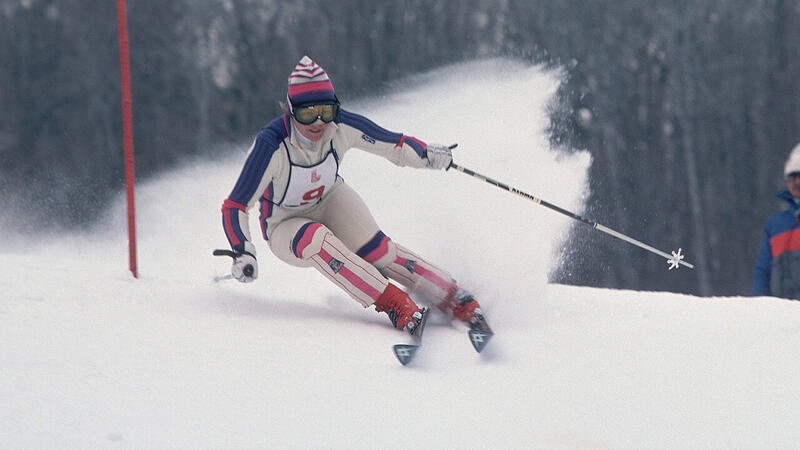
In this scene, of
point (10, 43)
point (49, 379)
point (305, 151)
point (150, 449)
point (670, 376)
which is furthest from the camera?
point (10, 43)

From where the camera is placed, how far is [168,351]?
2.09 m

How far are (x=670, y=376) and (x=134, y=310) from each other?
1.76 metres

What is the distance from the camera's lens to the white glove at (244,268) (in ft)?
8.87

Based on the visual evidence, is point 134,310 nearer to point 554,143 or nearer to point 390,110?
point 390,110

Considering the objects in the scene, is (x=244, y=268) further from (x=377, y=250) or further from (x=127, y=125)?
(x=127, y=125)

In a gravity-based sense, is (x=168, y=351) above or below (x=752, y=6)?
below

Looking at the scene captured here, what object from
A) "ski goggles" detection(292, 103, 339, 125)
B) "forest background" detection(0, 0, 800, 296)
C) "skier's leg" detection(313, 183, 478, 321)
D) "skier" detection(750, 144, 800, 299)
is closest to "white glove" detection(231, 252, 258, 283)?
"skier's leg" detection(313, 183, 478, 321)

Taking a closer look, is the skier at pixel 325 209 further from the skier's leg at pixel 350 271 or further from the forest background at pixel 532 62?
the forest background at pixel 532 62

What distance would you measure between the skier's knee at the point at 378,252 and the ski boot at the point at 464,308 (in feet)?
0.95

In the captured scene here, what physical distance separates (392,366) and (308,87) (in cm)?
119

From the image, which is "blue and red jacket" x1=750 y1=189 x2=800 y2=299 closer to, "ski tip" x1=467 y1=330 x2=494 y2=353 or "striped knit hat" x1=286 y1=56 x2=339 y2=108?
"ski tip" x1=467 y1=330 x2=494 y2=353

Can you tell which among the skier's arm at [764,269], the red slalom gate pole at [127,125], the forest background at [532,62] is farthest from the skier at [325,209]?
the forest background at [532,62]

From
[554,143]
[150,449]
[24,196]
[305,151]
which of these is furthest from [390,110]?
[150,449]

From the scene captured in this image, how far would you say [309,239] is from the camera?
2805 millimetres
